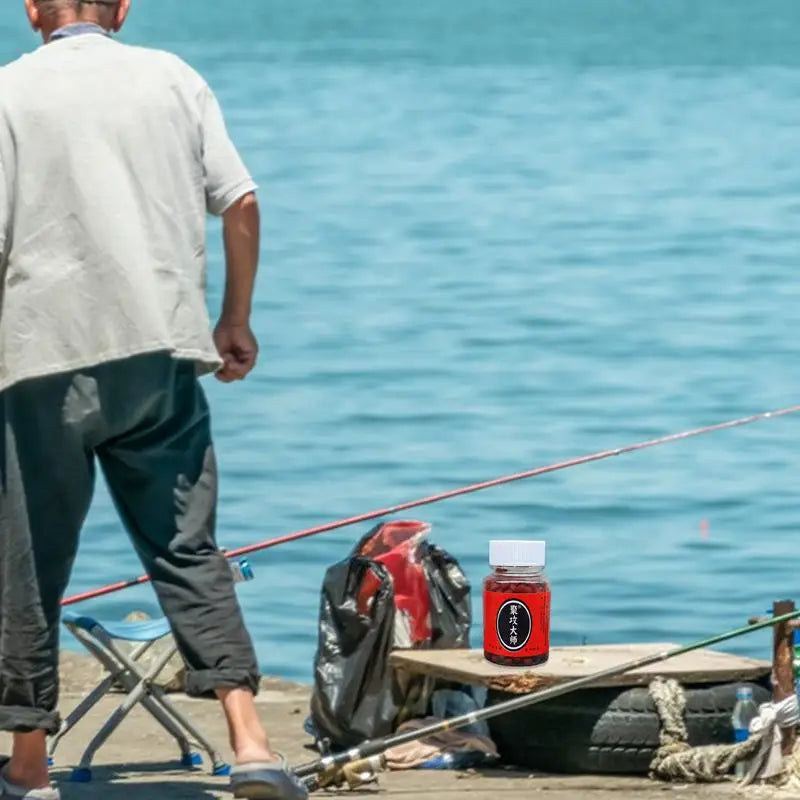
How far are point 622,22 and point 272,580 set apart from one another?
62.9 metres

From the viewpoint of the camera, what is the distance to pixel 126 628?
22.0 feet

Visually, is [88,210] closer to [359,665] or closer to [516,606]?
[516,606]

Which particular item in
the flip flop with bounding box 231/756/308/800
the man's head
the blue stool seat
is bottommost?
the blue stool seat

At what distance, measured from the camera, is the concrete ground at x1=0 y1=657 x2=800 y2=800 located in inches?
235

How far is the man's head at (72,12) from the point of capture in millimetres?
5309

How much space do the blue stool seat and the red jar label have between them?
0.72 m

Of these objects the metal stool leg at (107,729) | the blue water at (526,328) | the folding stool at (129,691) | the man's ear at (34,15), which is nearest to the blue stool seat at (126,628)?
the folding stool at (129,691)

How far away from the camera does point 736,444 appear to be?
1616cm

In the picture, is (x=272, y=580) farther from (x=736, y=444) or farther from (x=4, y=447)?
(x=4, y=447)

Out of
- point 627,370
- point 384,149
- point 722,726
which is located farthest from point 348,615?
point 384,149

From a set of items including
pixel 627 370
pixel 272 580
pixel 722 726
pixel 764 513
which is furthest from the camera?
pixel 627 370

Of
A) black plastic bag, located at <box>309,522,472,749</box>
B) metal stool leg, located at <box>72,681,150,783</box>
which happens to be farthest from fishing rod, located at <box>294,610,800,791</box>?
metal stool leg, located at <box>72,681,150,783</box>

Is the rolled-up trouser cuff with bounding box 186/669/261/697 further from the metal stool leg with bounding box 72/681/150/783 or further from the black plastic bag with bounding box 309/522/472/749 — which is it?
the black plastic bag with bounding box 309/522/472/749

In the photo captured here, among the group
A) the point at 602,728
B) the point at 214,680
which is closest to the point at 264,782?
the point at 214,680
